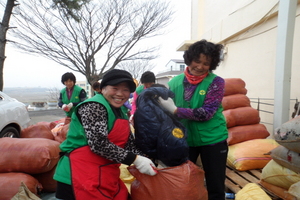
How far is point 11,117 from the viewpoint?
4.02m

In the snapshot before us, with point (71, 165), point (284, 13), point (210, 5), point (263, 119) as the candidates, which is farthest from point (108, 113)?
point (210, 5)

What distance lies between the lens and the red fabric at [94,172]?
4.26 ft

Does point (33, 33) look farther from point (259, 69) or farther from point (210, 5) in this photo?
point (259, 69)

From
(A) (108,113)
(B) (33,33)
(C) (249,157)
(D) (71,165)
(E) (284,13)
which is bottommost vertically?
(C) (249,157)

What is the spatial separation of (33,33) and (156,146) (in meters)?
8.16

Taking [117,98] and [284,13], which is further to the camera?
[284,13]

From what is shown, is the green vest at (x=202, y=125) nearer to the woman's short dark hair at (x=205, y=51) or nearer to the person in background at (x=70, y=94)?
the woman's short dark hair at (x=205, y=51)

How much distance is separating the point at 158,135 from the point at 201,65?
2.18ft

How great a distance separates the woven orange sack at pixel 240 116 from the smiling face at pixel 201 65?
1976 mm

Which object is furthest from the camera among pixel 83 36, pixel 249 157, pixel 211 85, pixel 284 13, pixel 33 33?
pixel 83 36

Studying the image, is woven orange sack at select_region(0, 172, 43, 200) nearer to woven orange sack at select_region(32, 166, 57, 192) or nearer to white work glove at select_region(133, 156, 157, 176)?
woven orange sack at select_region(32, 166, 57, 192)

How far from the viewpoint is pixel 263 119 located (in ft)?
17.0

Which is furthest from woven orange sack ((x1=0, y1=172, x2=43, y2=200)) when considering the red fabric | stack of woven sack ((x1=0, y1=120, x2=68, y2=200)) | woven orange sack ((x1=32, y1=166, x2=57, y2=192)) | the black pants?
the black pants

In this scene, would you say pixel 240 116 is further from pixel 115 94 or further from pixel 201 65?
pixel 115 94
